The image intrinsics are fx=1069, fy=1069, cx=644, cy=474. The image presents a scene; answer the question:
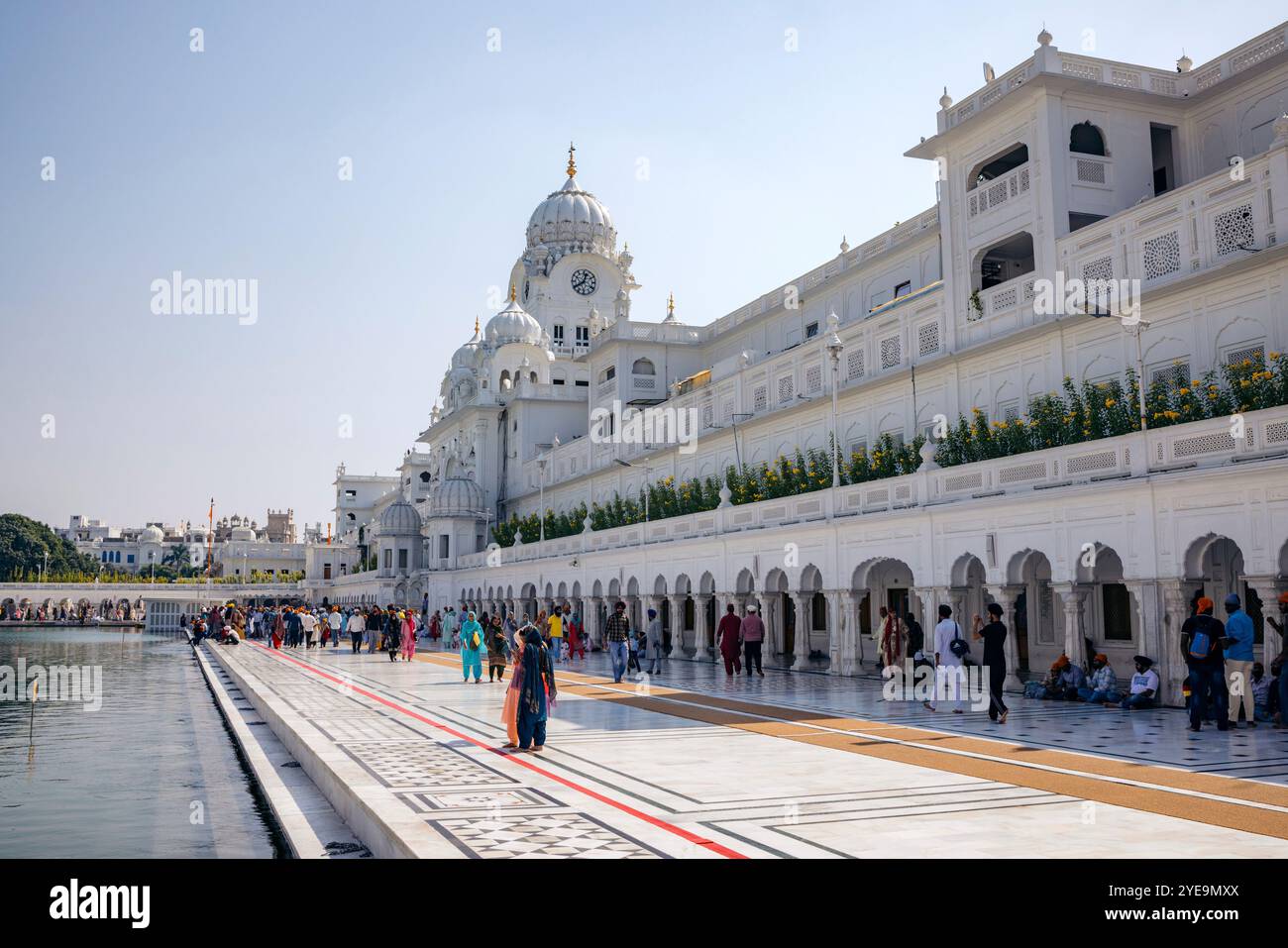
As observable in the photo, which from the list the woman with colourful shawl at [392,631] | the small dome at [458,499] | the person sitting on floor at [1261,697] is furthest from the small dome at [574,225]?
the person sitting on floor at [1261,697]

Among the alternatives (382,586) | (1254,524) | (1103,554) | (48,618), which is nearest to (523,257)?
(382,586)

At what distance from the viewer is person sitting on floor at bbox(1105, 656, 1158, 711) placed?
16188 mm

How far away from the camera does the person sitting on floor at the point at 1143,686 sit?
16.2 m

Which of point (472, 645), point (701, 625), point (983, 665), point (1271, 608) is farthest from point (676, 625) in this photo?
point (1271, 608)

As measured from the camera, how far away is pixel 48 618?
95500mm

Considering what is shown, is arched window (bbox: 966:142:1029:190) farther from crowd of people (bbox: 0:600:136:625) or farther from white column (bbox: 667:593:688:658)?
crowd of people (bbox: 0:600:136:625)

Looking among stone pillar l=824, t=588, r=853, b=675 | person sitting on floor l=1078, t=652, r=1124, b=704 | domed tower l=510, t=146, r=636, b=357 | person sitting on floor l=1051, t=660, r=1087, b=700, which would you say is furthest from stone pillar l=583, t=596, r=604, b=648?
domed tower l=510, t=146, r=636, b=357

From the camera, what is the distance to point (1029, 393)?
25.5 meters

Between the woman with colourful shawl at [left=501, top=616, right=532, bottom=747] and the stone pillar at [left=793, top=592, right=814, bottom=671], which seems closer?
the woman with colourful shawl at [left=501, top=616, right=532, bottom=747]

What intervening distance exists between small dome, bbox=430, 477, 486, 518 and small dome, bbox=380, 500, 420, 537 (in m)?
7.73

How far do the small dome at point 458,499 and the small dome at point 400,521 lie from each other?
25.4 ft

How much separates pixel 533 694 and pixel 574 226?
68.4 m

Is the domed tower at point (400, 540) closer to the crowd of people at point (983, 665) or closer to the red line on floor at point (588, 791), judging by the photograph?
the crowd of people at point (983, 665)
